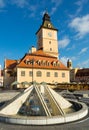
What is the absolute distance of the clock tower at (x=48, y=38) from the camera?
67.7 meters

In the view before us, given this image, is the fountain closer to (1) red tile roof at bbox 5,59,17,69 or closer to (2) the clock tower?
(1) red tile roof at bbox 5,59,17,69

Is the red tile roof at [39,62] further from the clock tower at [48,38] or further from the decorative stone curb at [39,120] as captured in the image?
the decorative stone curb at [39,120]

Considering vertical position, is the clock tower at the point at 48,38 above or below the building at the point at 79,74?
above

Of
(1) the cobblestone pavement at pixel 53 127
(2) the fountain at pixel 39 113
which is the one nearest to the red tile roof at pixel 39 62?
(2) the fountain at pixel 39 113

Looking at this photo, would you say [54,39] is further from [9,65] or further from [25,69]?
[25,69]

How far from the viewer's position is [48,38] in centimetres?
6894

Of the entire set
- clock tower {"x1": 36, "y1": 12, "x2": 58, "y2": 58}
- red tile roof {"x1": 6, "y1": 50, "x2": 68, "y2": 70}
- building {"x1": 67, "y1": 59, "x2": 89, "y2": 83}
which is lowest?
building {"x1": 67, "y1": 59, "x2": 89, "y2": 83}

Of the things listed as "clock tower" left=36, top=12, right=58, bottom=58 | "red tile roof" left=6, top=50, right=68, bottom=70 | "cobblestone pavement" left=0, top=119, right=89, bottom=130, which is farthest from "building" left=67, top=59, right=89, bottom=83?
"cobblestone pavement" left=0, top=119, right=89, bottom=130

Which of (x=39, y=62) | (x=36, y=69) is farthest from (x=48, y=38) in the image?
(x=36, y=69)

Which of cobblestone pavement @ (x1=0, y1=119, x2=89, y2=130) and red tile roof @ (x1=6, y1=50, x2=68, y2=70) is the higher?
red tile roof @ (x1=6, y1=50, x2=68, y2=70)

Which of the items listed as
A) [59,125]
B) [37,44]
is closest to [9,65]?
[37,44]

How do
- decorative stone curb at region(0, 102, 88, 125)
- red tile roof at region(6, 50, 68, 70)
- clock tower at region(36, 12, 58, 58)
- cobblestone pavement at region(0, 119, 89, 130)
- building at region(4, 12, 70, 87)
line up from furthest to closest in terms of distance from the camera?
clock tower at region(36, 12, 58, 58)
red tile roof at region(6, 50, 68, 70)
building at region(4, 12, 70, 87)
decorative stone curb at region(0, 102, 88, 125)
cobblestone pavement at region(0, 119, 89, 130)

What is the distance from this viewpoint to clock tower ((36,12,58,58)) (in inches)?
2665

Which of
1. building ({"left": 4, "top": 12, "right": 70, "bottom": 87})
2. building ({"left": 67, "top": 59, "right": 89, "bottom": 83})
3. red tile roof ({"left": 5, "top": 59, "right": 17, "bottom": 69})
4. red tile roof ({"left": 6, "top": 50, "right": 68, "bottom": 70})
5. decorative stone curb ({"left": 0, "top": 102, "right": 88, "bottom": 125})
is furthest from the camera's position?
building ({"left": 67, "top": 59, "right": 89, "bottom": 83})
